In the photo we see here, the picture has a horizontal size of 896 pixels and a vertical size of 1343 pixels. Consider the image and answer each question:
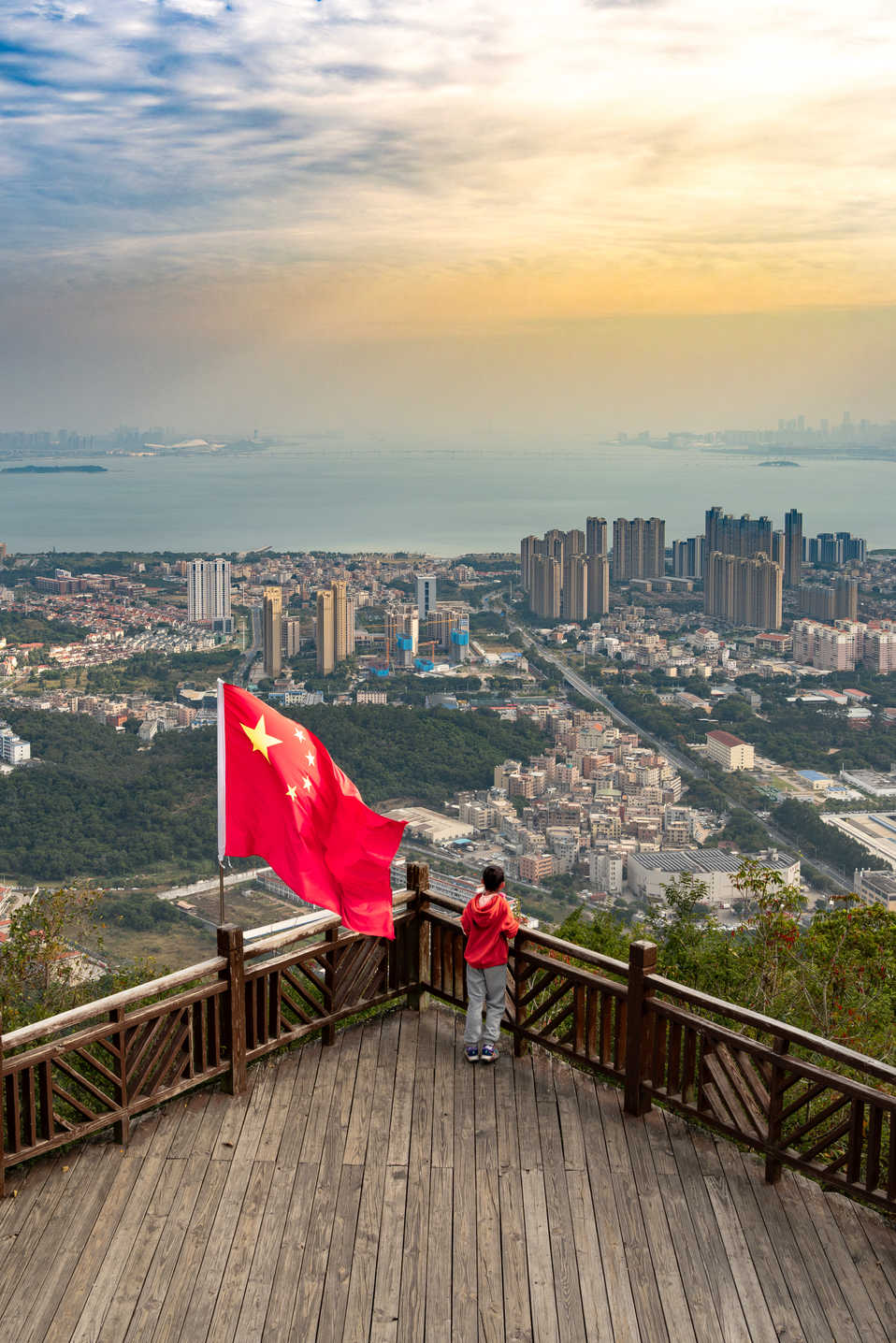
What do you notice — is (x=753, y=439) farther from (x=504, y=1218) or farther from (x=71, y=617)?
(x=504, y=1218)

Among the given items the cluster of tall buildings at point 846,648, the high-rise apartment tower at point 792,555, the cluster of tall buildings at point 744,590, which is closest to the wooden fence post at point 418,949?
the cluster of tall buildings at point 846,648

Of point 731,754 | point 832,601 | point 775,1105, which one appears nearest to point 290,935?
point 775,1105

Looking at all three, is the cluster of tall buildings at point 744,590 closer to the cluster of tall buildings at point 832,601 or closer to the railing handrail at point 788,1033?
the cluster of tall buildings at point 832,601

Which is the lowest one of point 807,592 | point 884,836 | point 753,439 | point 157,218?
point 884,836

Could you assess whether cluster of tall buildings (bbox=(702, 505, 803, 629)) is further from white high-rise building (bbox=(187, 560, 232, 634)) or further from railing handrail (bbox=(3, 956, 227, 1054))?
railing handrail (bbox=(3, 956, 227, 1054))

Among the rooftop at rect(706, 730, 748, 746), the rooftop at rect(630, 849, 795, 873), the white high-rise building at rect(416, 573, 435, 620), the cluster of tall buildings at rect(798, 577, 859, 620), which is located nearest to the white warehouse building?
the rooftop at rect(630, 849, 795, 873)

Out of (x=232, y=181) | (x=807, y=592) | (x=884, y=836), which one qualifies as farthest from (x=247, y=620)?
(x=232, y=181)

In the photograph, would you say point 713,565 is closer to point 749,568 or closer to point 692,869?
point 749,568
